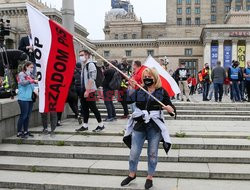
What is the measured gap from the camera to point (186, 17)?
101m

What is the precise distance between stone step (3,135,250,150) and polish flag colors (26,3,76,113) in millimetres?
1282

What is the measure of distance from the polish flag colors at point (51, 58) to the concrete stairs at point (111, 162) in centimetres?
118

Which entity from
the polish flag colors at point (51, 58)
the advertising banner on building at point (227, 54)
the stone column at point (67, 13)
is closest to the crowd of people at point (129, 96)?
the polish flag colors at point (51, 58)

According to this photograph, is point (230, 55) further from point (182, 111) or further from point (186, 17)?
point (182, 111)

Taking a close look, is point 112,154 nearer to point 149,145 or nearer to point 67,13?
point 149,145

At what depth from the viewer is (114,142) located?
8.23m

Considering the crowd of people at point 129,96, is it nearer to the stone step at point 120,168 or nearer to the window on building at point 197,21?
the stone step at point 120,168

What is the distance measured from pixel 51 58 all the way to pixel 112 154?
243 centimetres

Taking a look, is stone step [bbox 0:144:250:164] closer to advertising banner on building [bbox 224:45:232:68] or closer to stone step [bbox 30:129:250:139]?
stone step [bbox 30:129:250:139]

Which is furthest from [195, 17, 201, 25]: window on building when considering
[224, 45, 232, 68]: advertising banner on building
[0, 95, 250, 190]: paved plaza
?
[0, 95, 250, 190]: paved plaza

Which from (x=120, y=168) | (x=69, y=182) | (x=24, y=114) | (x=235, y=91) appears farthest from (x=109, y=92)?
(x=235, y=91)

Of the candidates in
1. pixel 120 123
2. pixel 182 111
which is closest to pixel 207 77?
pixel 182 111

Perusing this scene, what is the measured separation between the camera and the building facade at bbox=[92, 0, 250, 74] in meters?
74.1

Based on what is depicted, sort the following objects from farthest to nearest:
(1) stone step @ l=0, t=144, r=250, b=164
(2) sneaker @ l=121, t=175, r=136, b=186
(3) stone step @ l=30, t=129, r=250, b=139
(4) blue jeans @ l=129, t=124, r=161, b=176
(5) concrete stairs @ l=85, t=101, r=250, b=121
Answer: (5) concrete stairs @ l=85, t=101, r=250, b=121 < (3) stone step @ l=30, t=129, r=250, b=139 < (1) stone step @ l=0, t=144, r=250, b=164 < (2) sneaker @ l=121, t=175, r=136, b=186 < (4) blue jeans @ l=129, t=124, r=161, b=176
